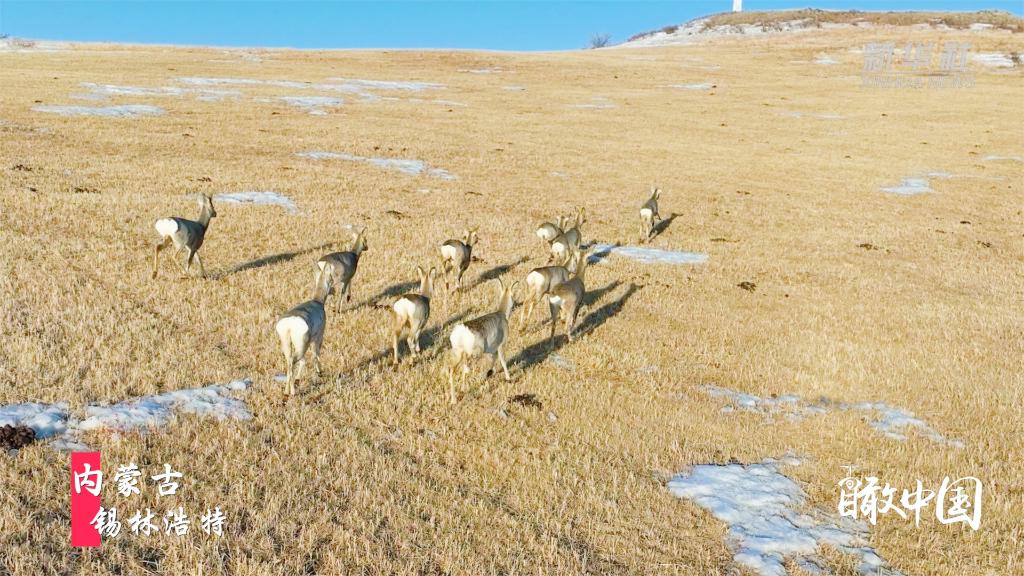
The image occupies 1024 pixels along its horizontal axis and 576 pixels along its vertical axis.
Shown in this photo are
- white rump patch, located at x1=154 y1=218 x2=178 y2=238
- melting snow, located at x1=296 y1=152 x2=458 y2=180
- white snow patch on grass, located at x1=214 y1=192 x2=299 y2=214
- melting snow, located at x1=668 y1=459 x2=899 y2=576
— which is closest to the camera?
melting snow, located at x1=668 y1=459 x2=899 y2=576

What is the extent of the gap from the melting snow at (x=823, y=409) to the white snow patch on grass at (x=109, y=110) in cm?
3777

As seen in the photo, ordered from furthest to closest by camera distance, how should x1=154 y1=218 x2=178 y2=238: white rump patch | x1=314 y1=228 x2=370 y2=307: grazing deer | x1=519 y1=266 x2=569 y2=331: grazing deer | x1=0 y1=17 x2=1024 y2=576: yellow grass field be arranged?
x1=519 y1=266 x2=569 y2=331: grazing deer → x1=154 y1=218 x2=178 y2=238: white rump patch → x1=314 y1=228 x2=370 y2=307: grazing deer → x1=0 y1=17 x2=1024 y2=576: yellow grass field

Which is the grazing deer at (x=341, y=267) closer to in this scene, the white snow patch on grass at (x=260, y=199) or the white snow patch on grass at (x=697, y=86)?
the white snow patch on grass at (x=260, y=199)

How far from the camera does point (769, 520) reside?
7.92 meters

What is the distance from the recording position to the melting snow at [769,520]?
7.24m

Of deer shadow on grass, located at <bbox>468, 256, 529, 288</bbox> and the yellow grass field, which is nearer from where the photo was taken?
the yellow grass field

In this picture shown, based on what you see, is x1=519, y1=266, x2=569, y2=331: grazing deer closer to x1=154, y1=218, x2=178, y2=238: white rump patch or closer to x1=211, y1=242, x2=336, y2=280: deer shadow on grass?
x1=211, y1=242, x2=336, y2=280: deer shadow on grass

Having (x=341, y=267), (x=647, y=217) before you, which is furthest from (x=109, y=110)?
(x=341, y=267)

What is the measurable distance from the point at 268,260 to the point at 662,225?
49.2ft

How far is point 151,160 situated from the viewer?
26562mm

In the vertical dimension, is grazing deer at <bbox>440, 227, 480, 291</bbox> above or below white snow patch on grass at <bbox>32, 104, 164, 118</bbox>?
below

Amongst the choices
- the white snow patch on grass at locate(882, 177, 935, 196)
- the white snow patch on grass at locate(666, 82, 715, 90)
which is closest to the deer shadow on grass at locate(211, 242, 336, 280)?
the white snow patch on grass at locate(882, 177, 935, 196)

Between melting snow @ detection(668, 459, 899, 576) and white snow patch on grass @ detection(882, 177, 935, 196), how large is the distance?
30456 mm

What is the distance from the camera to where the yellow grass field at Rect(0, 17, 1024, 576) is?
6902 millimetres
